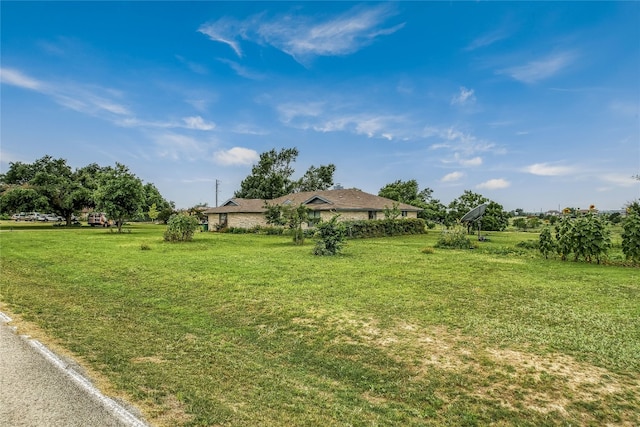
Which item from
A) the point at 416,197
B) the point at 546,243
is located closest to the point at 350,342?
the point at 546,243

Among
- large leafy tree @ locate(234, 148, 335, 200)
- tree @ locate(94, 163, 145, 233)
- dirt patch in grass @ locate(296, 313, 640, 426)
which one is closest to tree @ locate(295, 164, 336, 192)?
large leafy tree @ locate(234, 148, 335, 200)

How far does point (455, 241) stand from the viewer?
64.3ft

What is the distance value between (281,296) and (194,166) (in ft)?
113

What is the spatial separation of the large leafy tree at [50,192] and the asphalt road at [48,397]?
40.7 m

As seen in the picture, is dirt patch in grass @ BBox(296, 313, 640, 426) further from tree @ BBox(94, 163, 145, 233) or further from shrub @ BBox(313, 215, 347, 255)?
tree @ BBox(94, 163, 145, 233)

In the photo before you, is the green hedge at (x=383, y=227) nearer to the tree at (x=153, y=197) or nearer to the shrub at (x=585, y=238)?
the shrub at (x=585, y=238)

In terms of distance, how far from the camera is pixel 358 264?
42.8 ft

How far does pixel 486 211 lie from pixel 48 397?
113ft

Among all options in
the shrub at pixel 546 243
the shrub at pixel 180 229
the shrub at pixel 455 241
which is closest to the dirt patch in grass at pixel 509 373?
the shrub at pixel 546 243

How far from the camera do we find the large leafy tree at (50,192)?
1446 inches

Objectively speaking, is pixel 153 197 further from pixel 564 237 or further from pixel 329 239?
pixel 564 237

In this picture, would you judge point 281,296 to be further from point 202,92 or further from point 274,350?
point 202,92

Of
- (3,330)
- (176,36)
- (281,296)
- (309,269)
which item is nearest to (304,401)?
(281,296)

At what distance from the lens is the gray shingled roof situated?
110 ft
